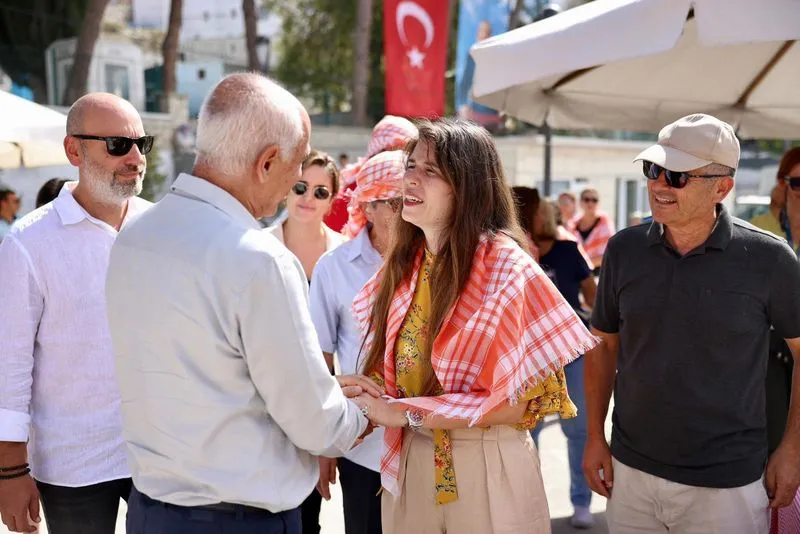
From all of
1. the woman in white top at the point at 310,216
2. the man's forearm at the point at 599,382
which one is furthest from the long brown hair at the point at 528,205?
the man's forearm at the point at 599,382

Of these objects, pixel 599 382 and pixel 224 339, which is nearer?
pixel 224 339

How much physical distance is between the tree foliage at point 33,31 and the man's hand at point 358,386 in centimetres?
2345

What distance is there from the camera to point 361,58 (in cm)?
2497

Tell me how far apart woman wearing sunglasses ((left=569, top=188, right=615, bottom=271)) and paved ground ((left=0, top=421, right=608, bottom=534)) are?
309 cm

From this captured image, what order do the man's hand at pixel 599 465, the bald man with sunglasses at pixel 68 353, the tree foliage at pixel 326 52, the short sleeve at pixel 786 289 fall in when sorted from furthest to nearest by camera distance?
the tree foliage at pixel 326 52, the man's hand at pixel 599 465, the bald man with sunglasses at pixel 68 353, the short sleeve at pixel 786 289

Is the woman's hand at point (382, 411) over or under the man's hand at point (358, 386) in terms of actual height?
under

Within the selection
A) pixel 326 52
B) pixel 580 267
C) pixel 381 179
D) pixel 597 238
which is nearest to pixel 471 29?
pixel 597 238

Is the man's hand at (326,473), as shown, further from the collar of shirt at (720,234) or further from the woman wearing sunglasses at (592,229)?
the woman wearing sunglasses at (592,229)

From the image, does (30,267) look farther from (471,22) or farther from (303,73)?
(303,73)

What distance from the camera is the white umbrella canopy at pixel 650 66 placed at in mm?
2781

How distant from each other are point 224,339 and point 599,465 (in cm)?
163

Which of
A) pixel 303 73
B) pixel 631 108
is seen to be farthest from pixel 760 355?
pixel 303 73

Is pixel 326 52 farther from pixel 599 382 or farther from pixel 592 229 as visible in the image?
pixel 599 382

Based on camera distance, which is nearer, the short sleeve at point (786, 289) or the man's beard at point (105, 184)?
the short sleeve at point (786, 289)
